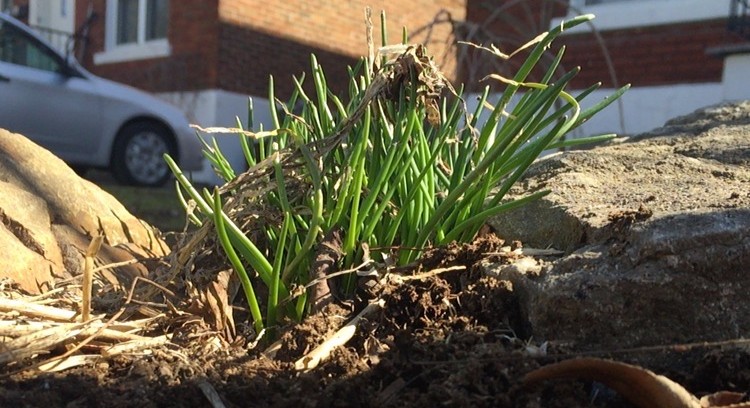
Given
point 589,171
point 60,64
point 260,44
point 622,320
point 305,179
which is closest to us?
point 622,320

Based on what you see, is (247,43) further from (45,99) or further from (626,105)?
(626,105)

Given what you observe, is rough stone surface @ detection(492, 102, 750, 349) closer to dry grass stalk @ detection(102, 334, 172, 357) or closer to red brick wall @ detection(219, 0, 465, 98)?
dry grass stalk @ detection(102, 334, 172, 357)

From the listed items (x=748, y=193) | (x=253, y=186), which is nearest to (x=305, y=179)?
(x=253, y=186)

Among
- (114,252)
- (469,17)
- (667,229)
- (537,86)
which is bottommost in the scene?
(114,252)

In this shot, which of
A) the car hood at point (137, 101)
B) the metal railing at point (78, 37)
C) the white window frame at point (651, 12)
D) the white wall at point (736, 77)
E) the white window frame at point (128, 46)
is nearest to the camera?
the white wall at point (736, 77)

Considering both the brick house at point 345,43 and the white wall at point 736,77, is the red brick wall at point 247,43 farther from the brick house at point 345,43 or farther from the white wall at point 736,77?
the white wall at point 736,77

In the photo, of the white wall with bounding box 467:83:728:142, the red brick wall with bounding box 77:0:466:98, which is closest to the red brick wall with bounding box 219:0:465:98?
the red brick wall with bounding box 77:0:466:98

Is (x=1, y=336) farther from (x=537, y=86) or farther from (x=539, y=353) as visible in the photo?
(x=537, y=86)

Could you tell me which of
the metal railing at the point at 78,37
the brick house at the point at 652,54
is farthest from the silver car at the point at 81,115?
the brick house at the point at 652,54
